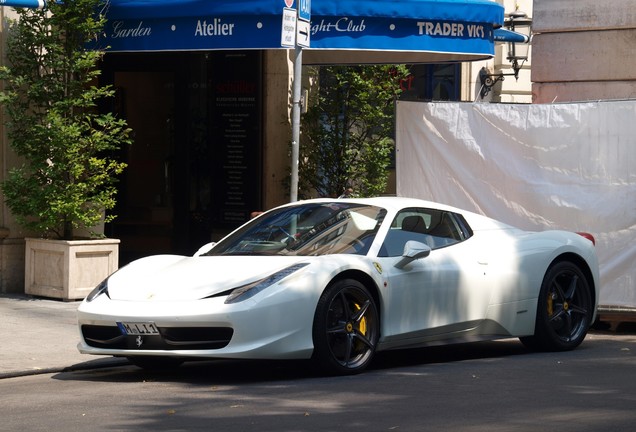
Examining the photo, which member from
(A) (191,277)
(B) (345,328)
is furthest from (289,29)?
(B) (345,328)

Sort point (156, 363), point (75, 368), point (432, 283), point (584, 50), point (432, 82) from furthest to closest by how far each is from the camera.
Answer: point (432, 82), point (584, 50), point (75, 368), point (432, 283), point (156, 363)

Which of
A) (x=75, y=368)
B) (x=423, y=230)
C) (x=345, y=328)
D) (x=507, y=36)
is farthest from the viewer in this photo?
(x=507, y=36)

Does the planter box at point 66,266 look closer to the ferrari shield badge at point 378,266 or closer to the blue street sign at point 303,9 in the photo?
the blue street sign at point 303,9

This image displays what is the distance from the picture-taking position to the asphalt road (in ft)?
24.1

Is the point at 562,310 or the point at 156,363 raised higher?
the point at 562,310

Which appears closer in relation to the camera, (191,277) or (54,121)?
(191,277)

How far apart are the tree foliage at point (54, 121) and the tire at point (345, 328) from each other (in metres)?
5.76

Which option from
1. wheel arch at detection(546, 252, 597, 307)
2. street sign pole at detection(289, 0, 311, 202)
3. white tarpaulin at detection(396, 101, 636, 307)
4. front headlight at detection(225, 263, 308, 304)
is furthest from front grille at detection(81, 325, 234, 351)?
white tarpaulin at detection(396, 101, 636, 307)

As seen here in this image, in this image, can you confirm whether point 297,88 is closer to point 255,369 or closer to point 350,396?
point 255,369

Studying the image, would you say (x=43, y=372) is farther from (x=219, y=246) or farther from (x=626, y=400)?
(x=626, y=400)

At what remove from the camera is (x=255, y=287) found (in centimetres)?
898

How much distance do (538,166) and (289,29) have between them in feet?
9.86

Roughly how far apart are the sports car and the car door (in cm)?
1

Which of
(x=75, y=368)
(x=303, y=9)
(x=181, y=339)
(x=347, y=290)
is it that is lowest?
(x=75, y=368)
